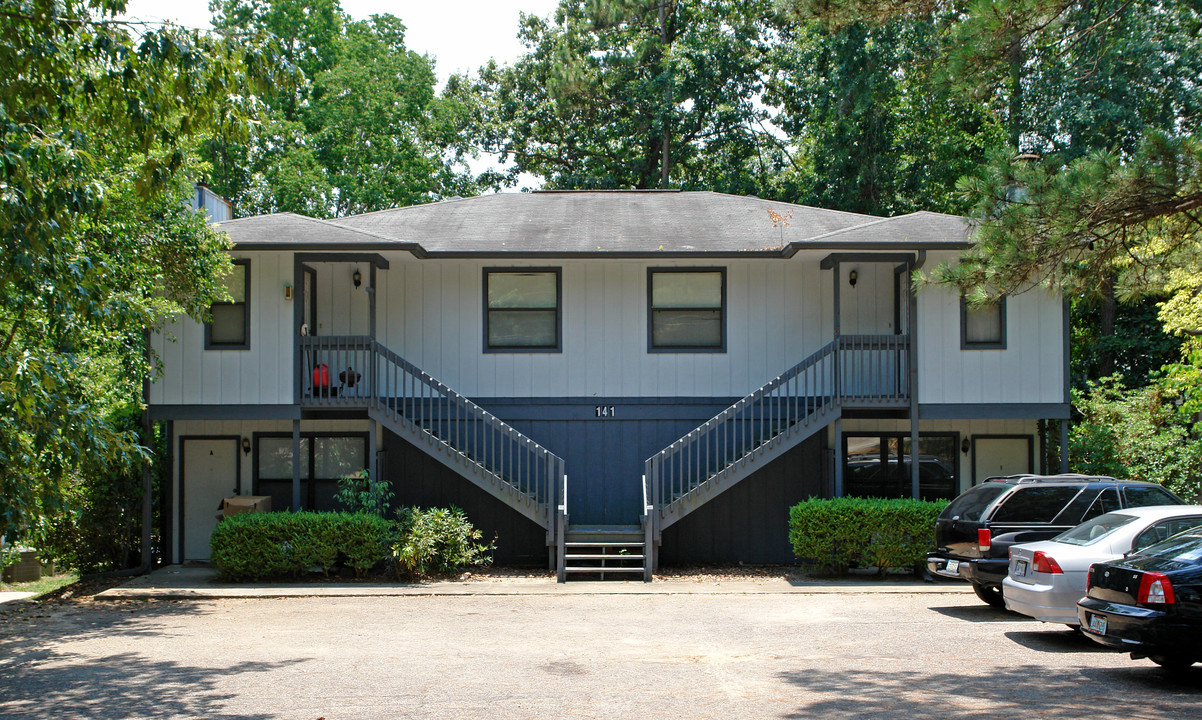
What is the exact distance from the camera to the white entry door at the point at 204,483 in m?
18.0

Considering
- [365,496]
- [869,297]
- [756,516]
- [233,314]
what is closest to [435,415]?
[365,496]

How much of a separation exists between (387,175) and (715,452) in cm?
2220

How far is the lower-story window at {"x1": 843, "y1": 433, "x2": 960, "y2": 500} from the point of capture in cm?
1809

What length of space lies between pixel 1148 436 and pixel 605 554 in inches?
404

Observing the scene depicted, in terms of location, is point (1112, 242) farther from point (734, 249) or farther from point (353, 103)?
point (353, 103)

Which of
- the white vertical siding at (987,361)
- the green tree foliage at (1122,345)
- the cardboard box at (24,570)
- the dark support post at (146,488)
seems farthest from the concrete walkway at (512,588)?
the green tree foliage at (1122,345)

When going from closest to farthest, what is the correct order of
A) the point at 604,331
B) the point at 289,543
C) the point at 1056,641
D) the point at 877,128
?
the point at 1056,641, the point at 289,543, the point at 604,331, the point at 877,128

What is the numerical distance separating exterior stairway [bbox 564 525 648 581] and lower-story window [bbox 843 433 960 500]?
13.3ft

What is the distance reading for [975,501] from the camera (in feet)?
42.6

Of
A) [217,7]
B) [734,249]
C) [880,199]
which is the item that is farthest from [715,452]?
[217,7]

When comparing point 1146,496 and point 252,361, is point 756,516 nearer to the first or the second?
point 1146,496

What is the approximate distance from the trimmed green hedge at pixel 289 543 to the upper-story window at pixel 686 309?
572 cm

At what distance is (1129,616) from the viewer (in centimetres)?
857

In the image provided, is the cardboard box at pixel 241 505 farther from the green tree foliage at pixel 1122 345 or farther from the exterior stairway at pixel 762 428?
the green tree foliage at pixel 1122 345
